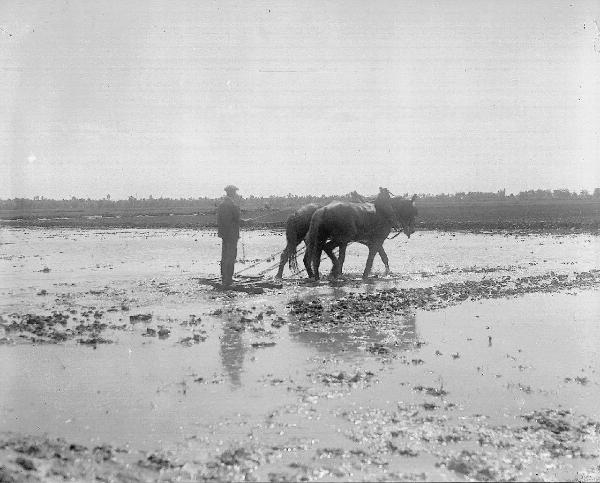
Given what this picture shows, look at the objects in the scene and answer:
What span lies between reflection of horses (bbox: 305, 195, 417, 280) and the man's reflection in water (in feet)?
22.2

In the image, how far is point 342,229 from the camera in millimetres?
18562

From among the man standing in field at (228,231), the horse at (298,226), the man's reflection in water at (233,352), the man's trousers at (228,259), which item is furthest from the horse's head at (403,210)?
the man's reflection in water at (233,352)

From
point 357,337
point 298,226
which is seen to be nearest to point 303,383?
point 357,337

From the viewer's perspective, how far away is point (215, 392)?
25.3 feet

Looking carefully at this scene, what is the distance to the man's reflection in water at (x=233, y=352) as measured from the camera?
8.46 m

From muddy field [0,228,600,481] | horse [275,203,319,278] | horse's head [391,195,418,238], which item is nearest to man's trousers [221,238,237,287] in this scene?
muddy field [0,228,600,481]

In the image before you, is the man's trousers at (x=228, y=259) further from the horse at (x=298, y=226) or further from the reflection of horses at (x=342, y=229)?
the horse at (x=298, y=226)

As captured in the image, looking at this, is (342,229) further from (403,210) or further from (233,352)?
(233,352)

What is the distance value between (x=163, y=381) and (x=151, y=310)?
5.81 meters

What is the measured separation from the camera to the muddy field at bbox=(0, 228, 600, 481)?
561 cm

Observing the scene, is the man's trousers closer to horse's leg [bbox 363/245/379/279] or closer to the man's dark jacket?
the man's dark jacket

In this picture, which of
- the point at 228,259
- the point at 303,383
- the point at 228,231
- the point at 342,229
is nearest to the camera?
the point at 303,383

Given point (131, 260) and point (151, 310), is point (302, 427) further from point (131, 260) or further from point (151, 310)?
point (131, 260)

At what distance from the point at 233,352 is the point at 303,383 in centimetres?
200
